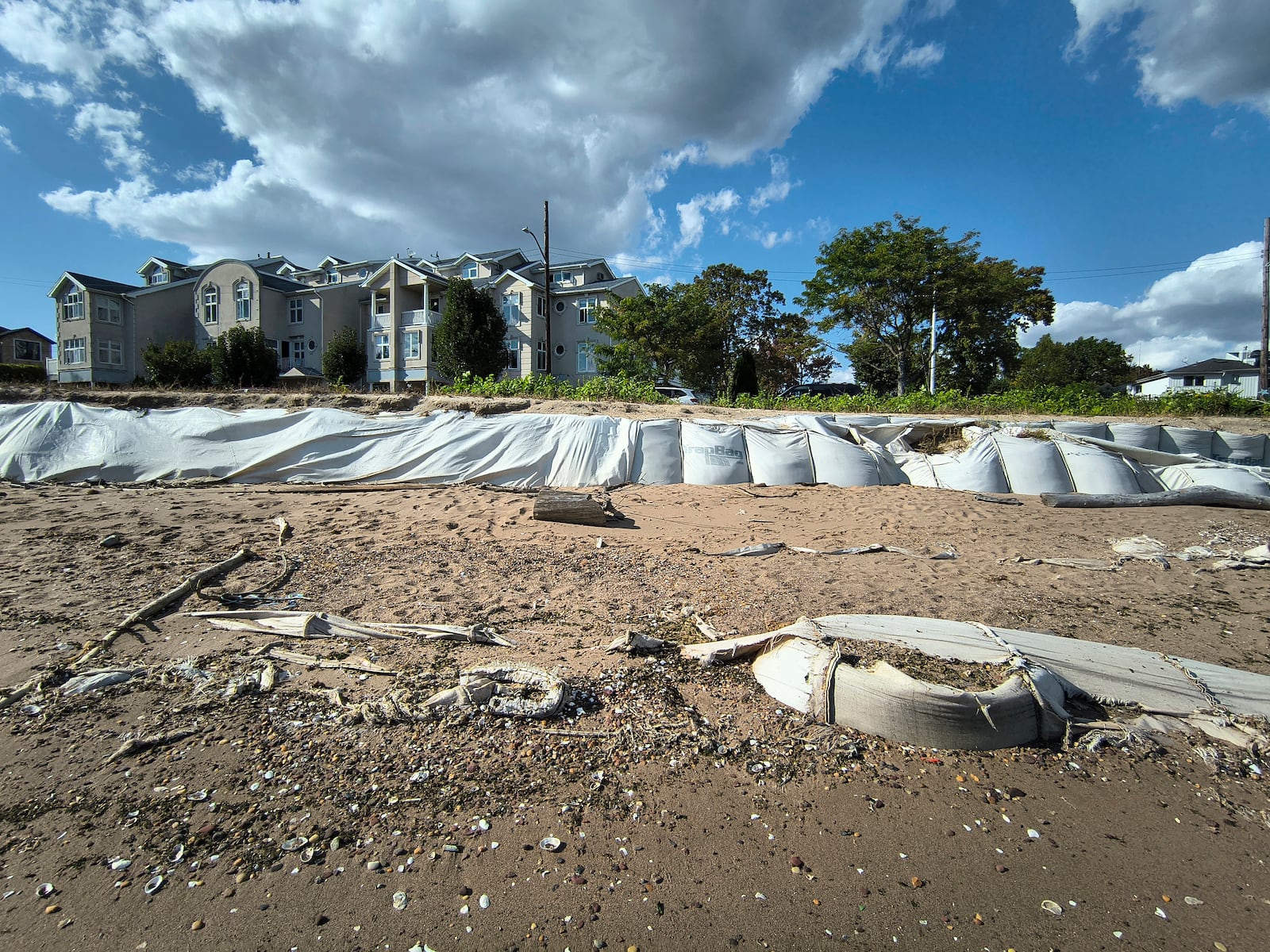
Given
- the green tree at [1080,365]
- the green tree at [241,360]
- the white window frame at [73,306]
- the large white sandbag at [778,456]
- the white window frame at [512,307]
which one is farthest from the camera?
the green tree at [1080,365]

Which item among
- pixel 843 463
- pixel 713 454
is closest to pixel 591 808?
Answer: pixel 713 454

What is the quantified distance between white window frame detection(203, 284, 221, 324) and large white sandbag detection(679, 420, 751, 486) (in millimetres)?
33408

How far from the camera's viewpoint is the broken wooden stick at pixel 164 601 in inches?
138

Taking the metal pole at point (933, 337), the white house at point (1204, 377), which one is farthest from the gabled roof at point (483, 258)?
the white house at point (1204, 377)

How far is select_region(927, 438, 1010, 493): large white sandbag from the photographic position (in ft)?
30.5

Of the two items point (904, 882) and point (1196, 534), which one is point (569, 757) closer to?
point (904, 882)

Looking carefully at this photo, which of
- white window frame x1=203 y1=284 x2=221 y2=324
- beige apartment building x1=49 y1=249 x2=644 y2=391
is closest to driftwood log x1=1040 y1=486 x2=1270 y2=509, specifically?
beige apartment building x1=49 y1=249 x2=644 y2=391

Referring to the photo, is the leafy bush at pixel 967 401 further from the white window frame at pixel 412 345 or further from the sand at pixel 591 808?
the white window frame at pixel 412 345

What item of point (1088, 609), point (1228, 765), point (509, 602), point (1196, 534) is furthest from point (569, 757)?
point (1196, 534)

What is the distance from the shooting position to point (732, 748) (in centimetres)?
272

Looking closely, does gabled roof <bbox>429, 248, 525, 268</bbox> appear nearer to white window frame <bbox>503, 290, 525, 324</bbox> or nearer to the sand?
white window frame <bbox>503, 290, 525, 324</bbox>

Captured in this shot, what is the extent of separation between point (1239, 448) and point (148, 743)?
17.6 m

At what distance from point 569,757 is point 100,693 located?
8.03ft

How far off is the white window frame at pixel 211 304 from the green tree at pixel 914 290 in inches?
1209
